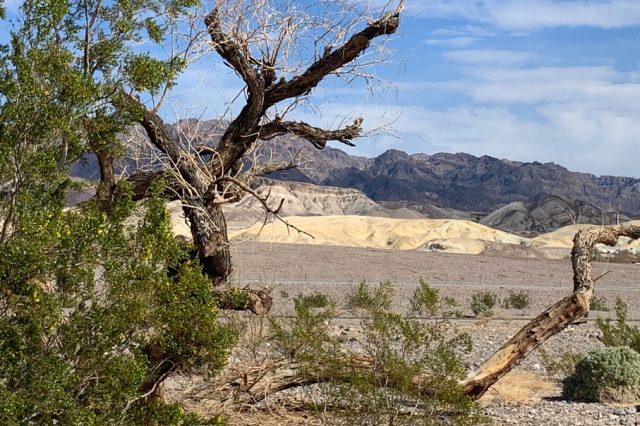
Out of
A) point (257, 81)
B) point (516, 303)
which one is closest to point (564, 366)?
point (257, 81)

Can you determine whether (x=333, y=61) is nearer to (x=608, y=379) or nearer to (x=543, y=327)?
(x=543, y=327)

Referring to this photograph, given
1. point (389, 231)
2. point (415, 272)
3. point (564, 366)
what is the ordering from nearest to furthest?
1. point (564, 366)
2. point (415, 272)
3. point (389, 231)

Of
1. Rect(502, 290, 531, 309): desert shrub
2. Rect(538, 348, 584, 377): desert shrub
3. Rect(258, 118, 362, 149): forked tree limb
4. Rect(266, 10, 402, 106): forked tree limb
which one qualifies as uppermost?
Rect(266, 10, 402, 106): forked tree limb

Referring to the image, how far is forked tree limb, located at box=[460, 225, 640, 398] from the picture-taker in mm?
10754

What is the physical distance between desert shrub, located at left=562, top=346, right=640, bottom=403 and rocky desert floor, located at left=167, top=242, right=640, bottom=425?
0.32m

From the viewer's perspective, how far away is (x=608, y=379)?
1202 cm

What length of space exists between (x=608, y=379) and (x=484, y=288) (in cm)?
2603

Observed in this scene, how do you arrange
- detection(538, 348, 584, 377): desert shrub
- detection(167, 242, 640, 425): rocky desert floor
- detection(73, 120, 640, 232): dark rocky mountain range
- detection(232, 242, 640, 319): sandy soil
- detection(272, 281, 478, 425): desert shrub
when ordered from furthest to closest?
detection(73, 120, 640, 232): dark rocky mountain range
detection(232, 242, 640, 319): sandy soil
detection(538, 348, 584, 377): desert shrub
detection(167, 242, 640, 425): rocky desert floor
detection(272, 281, 478, 425): desert shrub

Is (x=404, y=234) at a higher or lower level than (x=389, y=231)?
lower

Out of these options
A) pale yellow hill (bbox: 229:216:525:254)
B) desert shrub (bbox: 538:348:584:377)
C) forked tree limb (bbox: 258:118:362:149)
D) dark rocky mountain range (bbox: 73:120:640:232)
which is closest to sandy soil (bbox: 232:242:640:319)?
desert shrub (bbox: 538:348:584:377)

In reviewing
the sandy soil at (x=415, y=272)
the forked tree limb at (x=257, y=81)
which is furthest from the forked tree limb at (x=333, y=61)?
the sandy soil at (x=415, y=272)

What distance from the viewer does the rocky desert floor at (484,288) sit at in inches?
441

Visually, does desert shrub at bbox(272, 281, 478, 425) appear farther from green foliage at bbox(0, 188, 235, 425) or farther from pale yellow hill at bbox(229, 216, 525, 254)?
pale yellow hill at bbox(229, 216, 525, 254)

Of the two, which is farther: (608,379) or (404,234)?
(404,234)
